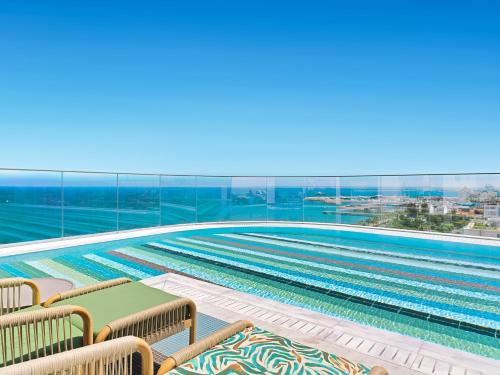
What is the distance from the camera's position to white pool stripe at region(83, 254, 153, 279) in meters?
4.68

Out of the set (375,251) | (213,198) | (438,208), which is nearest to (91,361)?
(375,251)

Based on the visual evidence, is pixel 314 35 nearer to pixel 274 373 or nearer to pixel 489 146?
pixel 274 373

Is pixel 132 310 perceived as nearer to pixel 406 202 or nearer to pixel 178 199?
pixel 178 199

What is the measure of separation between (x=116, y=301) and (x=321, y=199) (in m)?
8.45

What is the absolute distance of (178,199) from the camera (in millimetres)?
9609

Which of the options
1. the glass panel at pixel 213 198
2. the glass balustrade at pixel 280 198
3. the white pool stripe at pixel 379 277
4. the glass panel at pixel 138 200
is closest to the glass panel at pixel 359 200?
the glass balustrade at pixel 280 198

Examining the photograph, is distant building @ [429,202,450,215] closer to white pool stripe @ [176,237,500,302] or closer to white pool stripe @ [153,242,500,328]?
white pool stripe @ [176,237,500,302]

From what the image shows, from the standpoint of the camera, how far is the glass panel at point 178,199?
9117mm

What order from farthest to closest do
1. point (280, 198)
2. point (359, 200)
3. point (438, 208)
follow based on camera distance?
point (280, 198) < point (359, 200) < point (438, 208)

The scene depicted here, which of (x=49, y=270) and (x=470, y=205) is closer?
(x=49, y=270)

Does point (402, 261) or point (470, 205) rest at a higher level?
point (470, 205)

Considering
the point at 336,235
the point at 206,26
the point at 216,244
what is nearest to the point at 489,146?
the point at 336,235

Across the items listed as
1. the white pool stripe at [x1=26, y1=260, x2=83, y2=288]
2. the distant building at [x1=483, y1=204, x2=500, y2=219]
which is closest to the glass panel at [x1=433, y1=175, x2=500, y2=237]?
the distant building at [x1=483, y1=204, x2=500, y2=219]

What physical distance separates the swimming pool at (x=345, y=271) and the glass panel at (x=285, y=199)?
2.13 metres
